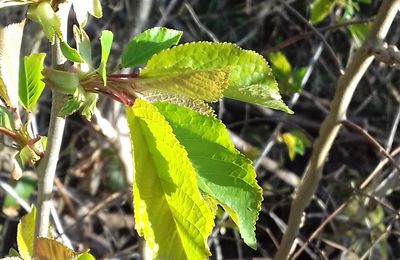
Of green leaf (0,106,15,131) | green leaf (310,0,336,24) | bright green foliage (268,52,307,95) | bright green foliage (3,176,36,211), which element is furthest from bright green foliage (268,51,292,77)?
green leaf (0,106,15,131)

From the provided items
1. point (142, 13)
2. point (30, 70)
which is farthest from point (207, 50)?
point (142, 13)

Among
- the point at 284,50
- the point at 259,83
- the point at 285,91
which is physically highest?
the point at 259,83

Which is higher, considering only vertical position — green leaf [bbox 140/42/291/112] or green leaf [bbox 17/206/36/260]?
green leaf [bbox 140/42/291/112]

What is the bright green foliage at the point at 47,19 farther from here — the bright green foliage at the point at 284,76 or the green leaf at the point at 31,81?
the bright green foliage at the point at 284,76

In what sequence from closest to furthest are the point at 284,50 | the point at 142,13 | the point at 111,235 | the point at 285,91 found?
the point at 285,91 → the point at 142,13 → the point at 111,235 → the point at 284,50

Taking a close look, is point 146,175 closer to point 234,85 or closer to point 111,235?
point 234,85

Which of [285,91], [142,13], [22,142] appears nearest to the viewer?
[22,142]

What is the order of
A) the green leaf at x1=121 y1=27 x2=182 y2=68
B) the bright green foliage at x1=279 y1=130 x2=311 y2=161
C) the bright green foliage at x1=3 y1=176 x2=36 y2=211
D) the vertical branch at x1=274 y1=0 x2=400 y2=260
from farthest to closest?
the bright green foliage at x1=3 y1=176 x2=36 y2=211
the bright green foliage at x1=279 y1=130 x2=311 y2=161
the vertical branch at x1=274 y1=0 x2=400 y2=260
the green leaf at x1=121 y1=27 x2=182 y2=68

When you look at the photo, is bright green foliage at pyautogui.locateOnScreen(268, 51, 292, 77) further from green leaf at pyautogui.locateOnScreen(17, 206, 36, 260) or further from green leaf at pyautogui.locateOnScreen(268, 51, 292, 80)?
green leaf at pyautogui.locateOnScreen(17, 206, 36, 260)
